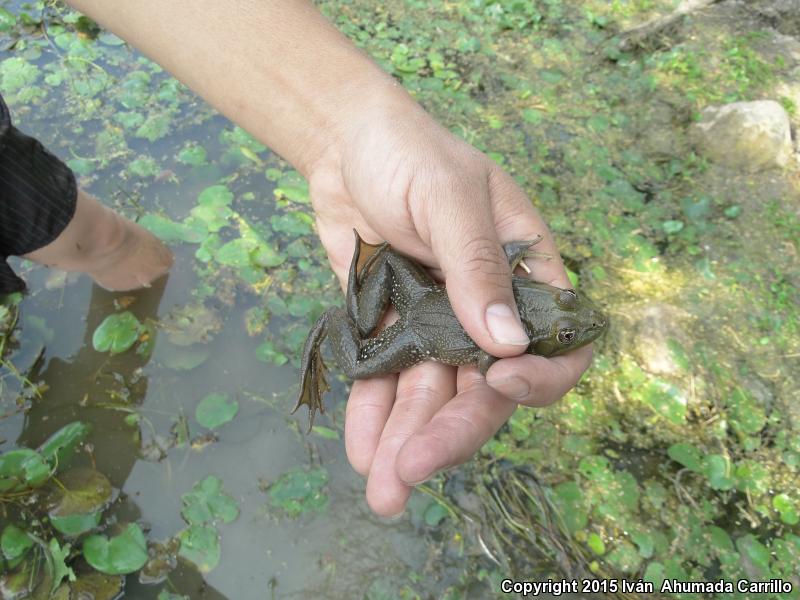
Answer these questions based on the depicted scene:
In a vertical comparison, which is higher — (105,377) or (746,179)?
(746,179)

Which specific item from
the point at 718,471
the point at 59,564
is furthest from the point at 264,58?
the point at 718,471

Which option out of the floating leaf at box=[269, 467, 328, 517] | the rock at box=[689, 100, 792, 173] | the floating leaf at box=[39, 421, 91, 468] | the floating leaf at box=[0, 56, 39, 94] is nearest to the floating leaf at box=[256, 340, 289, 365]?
the floating leaf at box=[269, 467, 328, 517]

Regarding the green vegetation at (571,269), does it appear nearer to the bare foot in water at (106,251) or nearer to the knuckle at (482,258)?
the bare foot in water at (106,251)

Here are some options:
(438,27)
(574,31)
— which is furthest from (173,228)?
(574,31)

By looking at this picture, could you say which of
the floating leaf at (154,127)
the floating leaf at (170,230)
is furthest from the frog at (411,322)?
the floating leaf at (154,127)

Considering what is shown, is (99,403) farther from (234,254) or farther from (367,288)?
(367,288)

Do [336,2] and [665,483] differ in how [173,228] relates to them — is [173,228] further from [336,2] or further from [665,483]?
[665,483]
